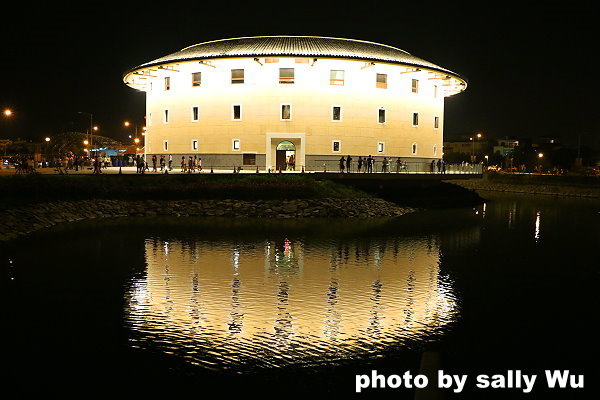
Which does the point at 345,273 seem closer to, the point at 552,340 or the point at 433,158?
the point at 552,340

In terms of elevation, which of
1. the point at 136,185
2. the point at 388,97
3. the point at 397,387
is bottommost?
the point at 397,387

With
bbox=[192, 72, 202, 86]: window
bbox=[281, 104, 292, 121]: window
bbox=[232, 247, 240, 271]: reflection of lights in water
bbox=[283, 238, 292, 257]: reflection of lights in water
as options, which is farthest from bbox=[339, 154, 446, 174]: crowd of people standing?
bbox=[232, 247, 240, 271]: reflection of lights in water

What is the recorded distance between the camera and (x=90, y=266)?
1739 centimetres

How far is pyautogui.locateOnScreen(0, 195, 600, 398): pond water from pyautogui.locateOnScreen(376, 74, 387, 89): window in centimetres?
2631

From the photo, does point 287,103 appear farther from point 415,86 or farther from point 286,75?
point 415,86

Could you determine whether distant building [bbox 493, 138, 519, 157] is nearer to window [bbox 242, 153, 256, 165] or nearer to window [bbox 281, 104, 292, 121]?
window [bbox 281, 104, 292, 121]

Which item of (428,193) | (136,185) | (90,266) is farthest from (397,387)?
(428,193)

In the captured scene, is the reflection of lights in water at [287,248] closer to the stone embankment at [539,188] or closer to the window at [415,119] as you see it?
the window at [415,119]

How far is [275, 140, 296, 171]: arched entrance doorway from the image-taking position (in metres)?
47.5

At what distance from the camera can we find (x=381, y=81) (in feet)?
158

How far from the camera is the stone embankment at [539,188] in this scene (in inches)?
2208

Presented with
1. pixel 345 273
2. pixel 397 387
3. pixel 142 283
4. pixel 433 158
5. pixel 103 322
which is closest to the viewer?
pixel 397 387

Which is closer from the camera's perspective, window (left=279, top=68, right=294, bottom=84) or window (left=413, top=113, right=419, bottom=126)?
window (left=279, top=68, right=294, bottom=84)

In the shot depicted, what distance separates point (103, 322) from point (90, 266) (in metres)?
6.24
